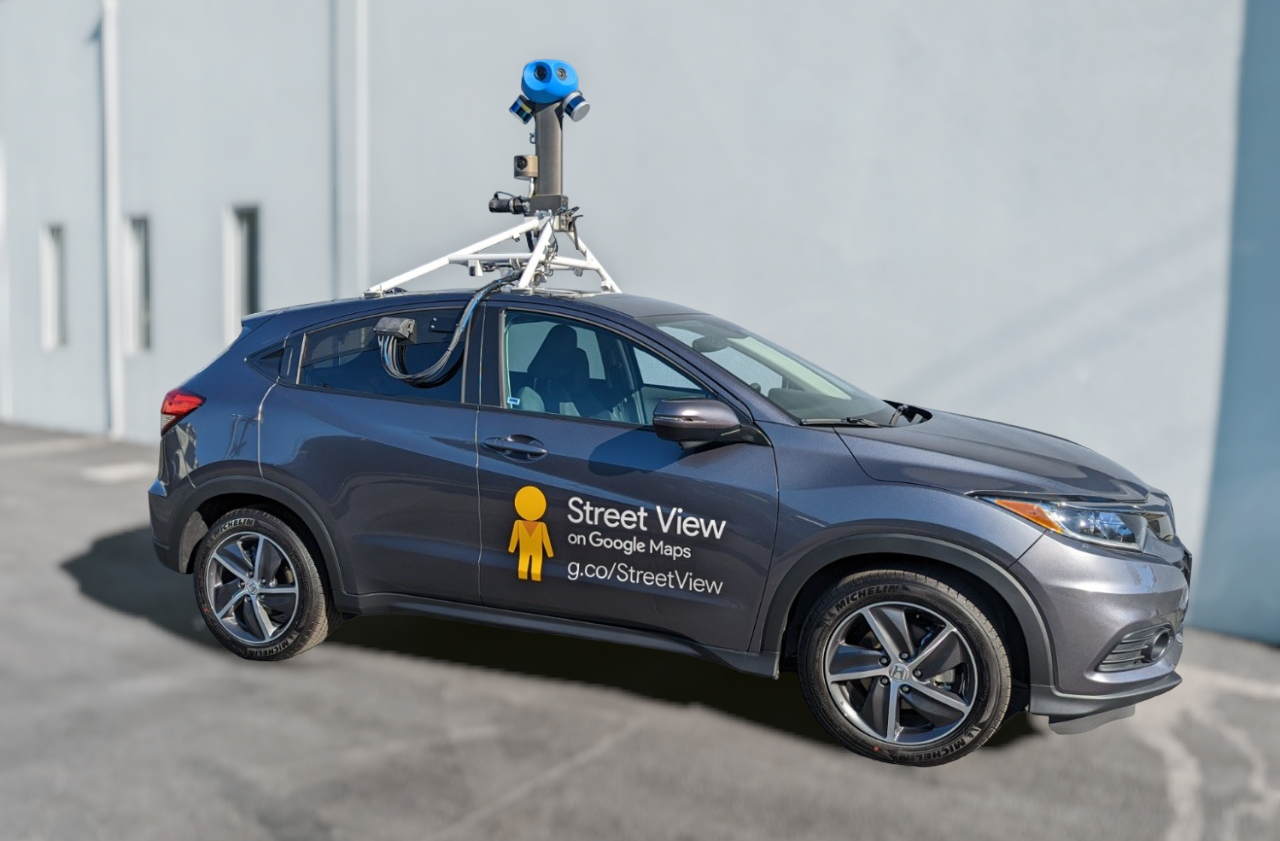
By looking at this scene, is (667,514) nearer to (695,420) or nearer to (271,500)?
(695,420)

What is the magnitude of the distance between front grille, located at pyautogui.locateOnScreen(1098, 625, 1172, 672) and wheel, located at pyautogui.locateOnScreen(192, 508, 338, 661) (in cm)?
320

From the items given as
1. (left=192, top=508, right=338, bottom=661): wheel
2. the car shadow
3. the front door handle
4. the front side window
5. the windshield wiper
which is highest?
the front side window

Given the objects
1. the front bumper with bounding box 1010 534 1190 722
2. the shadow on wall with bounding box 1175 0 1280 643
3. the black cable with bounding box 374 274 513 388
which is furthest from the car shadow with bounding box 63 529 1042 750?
the shadow on wall with bounding box 1175 0 1280 643

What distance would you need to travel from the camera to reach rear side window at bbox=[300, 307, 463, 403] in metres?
5.01

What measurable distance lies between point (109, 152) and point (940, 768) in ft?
37.8

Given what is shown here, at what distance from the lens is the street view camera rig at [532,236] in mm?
5066

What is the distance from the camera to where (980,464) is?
4289mm

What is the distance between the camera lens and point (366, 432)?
4.99 metres

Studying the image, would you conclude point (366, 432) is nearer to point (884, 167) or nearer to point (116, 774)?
point (116, 774)

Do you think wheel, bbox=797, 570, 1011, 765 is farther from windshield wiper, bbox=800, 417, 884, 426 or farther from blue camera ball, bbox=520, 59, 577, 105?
blue camera ball, bbox=520, 59, 577, 105

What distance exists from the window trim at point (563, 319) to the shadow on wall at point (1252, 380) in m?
3.13

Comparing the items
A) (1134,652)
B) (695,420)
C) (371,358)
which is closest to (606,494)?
(695,420)

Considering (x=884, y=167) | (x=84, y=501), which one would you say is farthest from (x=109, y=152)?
(x=884, y=167)

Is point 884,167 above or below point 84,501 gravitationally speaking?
above
